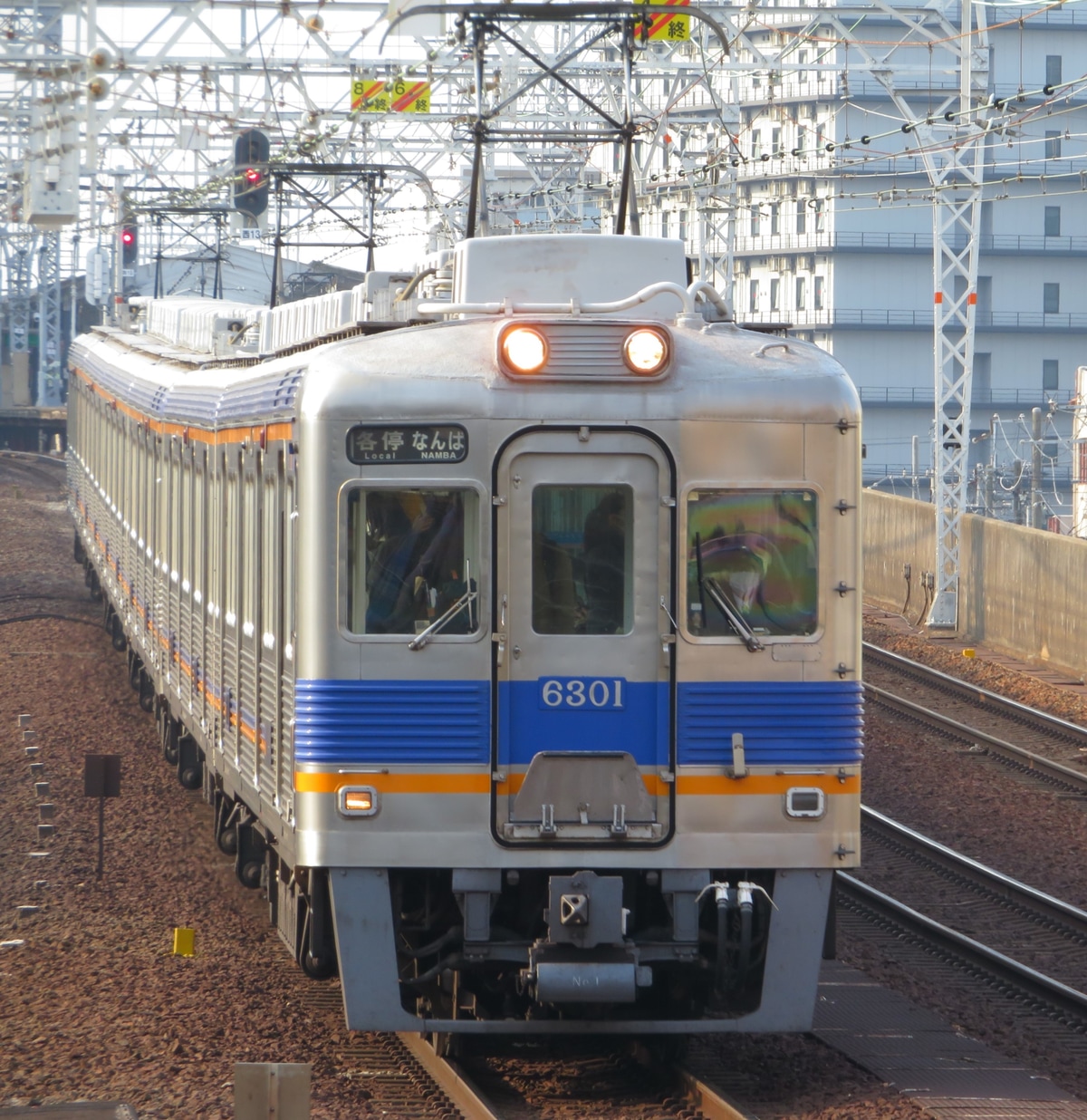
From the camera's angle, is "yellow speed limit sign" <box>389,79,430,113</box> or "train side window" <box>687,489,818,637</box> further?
"yellow speed limit sign" <box>389,79,430,113</box>

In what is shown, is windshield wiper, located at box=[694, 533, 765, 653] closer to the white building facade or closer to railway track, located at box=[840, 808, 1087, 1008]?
railway track, located at box=[840, 808, 1087, 1008]

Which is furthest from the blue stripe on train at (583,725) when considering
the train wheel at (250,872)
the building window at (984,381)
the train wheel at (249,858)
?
the building window at (984,381)

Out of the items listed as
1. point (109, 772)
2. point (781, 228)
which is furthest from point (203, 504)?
point (781, 228)

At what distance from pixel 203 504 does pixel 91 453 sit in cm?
1367

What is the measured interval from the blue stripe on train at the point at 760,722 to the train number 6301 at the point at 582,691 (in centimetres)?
23

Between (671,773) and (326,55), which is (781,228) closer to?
(326,55)

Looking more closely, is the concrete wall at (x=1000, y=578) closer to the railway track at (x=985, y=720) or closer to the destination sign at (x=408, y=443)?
the railway track at (x=985, y=720)

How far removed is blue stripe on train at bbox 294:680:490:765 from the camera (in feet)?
21.7

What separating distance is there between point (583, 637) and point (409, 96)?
2559 centimetres

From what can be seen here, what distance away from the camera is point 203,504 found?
1066cm

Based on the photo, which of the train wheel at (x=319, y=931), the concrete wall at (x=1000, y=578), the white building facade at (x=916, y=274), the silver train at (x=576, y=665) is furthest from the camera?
the white building facade at (x=916, y=274)

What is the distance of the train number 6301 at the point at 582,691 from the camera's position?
665 centimetres

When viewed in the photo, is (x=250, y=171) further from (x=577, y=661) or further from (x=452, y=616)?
(x=577, y=661)

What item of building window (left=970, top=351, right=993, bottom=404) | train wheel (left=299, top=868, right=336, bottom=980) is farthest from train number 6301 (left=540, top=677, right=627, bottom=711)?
building window (left=970, top=351, right=993, bottom=404)
